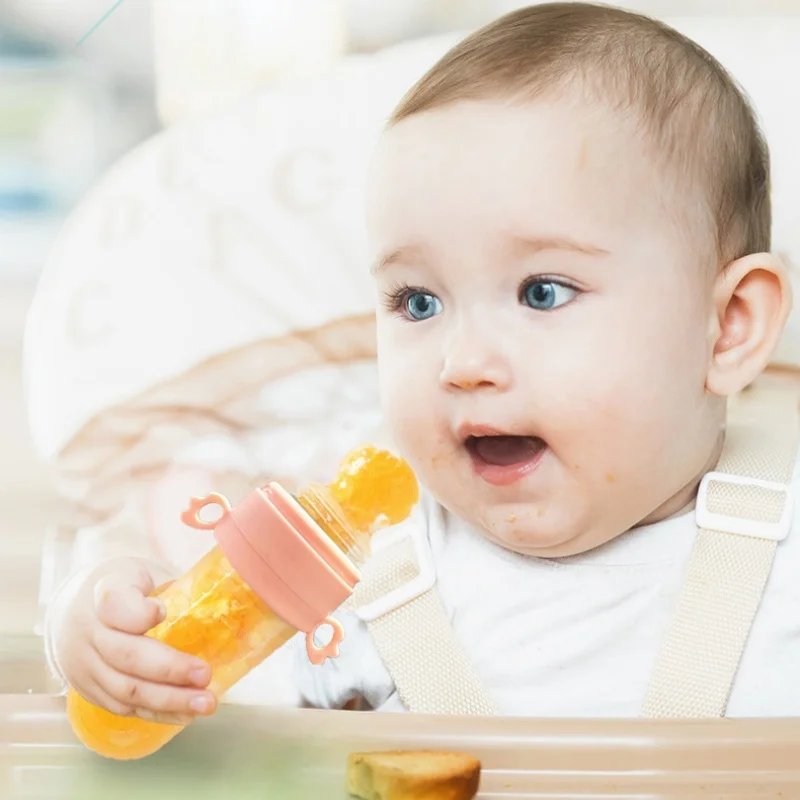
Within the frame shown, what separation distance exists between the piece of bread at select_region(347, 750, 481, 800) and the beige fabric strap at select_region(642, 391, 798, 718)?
0.17 metres

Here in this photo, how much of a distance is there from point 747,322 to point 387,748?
1.06 feet

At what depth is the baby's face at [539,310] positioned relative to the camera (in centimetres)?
62

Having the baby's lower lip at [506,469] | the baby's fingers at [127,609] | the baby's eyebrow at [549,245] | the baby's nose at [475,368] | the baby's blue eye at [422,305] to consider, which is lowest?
the baby's fingers at [127,609]

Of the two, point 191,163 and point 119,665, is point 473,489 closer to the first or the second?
point 119,665

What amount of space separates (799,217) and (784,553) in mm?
280

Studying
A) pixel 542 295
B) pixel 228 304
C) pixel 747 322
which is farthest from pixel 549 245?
pixel 228 304

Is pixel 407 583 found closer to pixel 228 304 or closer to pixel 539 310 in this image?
pixel 539 310

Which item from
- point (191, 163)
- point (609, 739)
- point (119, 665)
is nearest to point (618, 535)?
point (609, 739)

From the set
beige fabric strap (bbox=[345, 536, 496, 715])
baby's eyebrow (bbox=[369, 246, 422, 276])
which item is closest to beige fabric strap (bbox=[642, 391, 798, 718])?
beige fabric strap (bbox=[345, 536, 496, 715])

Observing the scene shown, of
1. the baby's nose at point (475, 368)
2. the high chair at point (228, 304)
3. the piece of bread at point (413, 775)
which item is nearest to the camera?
the piece of bread at point (413, 775)

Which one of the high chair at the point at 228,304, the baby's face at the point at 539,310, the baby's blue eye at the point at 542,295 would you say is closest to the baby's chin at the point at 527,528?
the baby's face at the point at 539,310

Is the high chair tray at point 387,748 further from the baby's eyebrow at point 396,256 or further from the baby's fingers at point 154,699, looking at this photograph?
the baby's eyebrow at point 396,256

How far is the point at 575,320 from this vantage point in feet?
2.04

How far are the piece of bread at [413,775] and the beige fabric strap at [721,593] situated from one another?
172 millimetres
